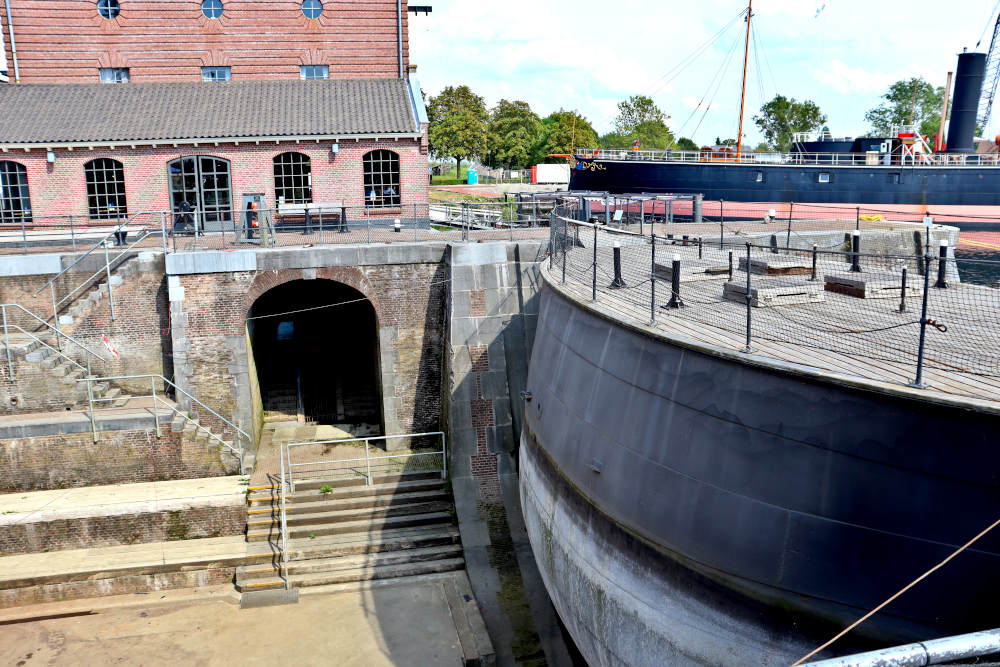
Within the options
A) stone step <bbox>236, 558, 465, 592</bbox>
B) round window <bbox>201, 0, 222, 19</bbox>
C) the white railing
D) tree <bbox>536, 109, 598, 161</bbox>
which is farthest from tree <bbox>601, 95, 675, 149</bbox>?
stone step <bbox>236, 558, 465, 592</bbox>

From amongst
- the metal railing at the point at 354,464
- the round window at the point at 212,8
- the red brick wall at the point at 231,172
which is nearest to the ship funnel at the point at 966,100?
the red brick wall at the point at 231,172

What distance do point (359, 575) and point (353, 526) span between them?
49.7 inches

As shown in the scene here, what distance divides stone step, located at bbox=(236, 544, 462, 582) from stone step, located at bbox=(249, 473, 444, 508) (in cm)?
167

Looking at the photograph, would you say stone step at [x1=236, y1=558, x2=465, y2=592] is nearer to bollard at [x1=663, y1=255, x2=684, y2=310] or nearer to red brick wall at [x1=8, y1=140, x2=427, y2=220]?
bollard at [x1=663, y1=255, x2=684, y2=310]

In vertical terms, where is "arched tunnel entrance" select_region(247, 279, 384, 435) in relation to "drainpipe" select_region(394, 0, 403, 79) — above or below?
below

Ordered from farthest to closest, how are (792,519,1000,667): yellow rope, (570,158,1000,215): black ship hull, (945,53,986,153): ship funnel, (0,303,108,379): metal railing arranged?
(570,158,1000,215): black ship hull < (945,53,986,153): ship funnel < (0,303,108,379): metal railing < (792,519,1000,667): yellow rope

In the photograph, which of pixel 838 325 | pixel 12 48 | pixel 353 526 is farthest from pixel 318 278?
pixel 12 48

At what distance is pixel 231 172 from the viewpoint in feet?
85.4

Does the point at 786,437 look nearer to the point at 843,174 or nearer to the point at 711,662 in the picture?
the point at 711,662

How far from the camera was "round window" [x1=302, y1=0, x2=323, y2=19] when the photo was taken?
3033cm

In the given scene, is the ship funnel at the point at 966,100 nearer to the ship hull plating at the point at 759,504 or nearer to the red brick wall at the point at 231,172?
the red brick wall at the point at 231,172

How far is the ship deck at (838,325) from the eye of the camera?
7113mm

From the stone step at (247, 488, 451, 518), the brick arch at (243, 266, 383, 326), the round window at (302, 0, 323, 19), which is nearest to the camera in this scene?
the stone step at (247, 488, 451, 518)

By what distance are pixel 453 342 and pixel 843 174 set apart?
25.9 m
